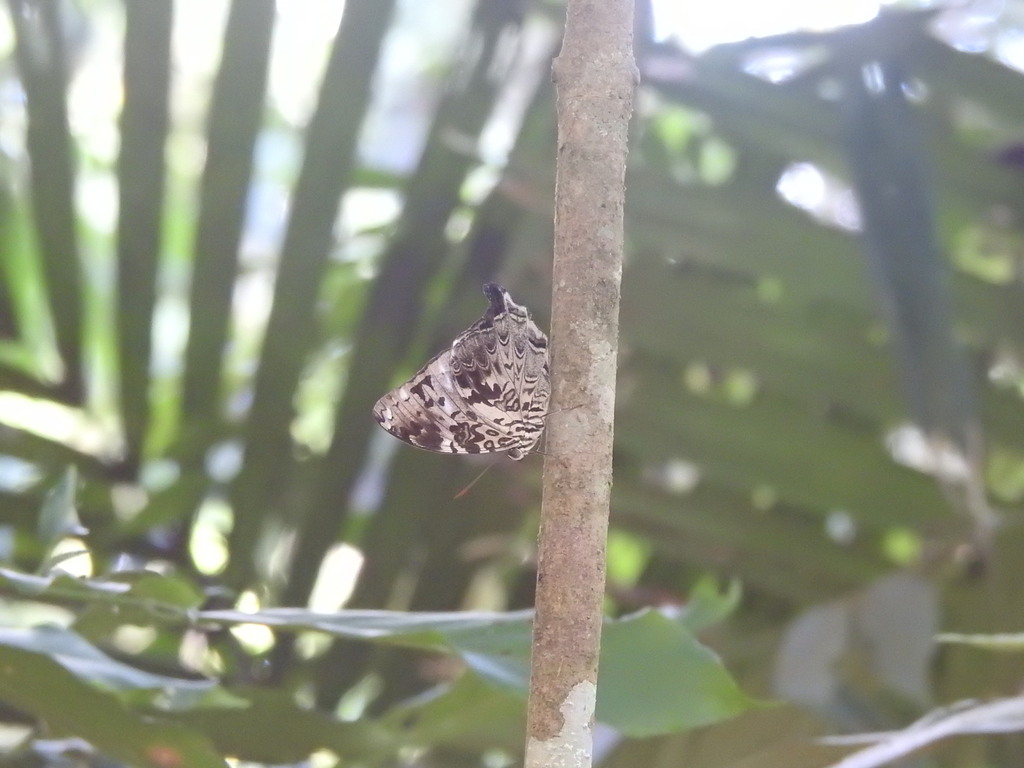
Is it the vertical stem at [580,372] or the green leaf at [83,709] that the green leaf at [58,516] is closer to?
the green leaf at [83,709]

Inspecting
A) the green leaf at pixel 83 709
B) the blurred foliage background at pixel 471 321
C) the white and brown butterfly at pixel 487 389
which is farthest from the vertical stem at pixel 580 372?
the blurred foliage background at pixel 471 321

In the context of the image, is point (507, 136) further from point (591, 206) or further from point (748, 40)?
point (591, 206)

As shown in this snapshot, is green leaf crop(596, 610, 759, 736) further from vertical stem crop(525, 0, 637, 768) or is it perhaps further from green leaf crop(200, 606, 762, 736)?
vertical stem crop(525, 0, 637, 768)

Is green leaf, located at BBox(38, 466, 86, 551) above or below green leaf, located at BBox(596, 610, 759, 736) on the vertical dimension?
above

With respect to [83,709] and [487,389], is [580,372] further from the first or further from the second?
[83,709]

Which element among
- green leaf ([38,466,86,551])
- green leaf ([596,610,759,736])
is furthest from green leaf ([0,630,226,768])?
green leaf ([596,610,759,736])

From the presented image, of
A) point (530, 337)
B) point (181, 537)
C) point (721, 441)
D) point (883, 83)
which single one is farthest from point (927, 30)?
point (181, 537)
